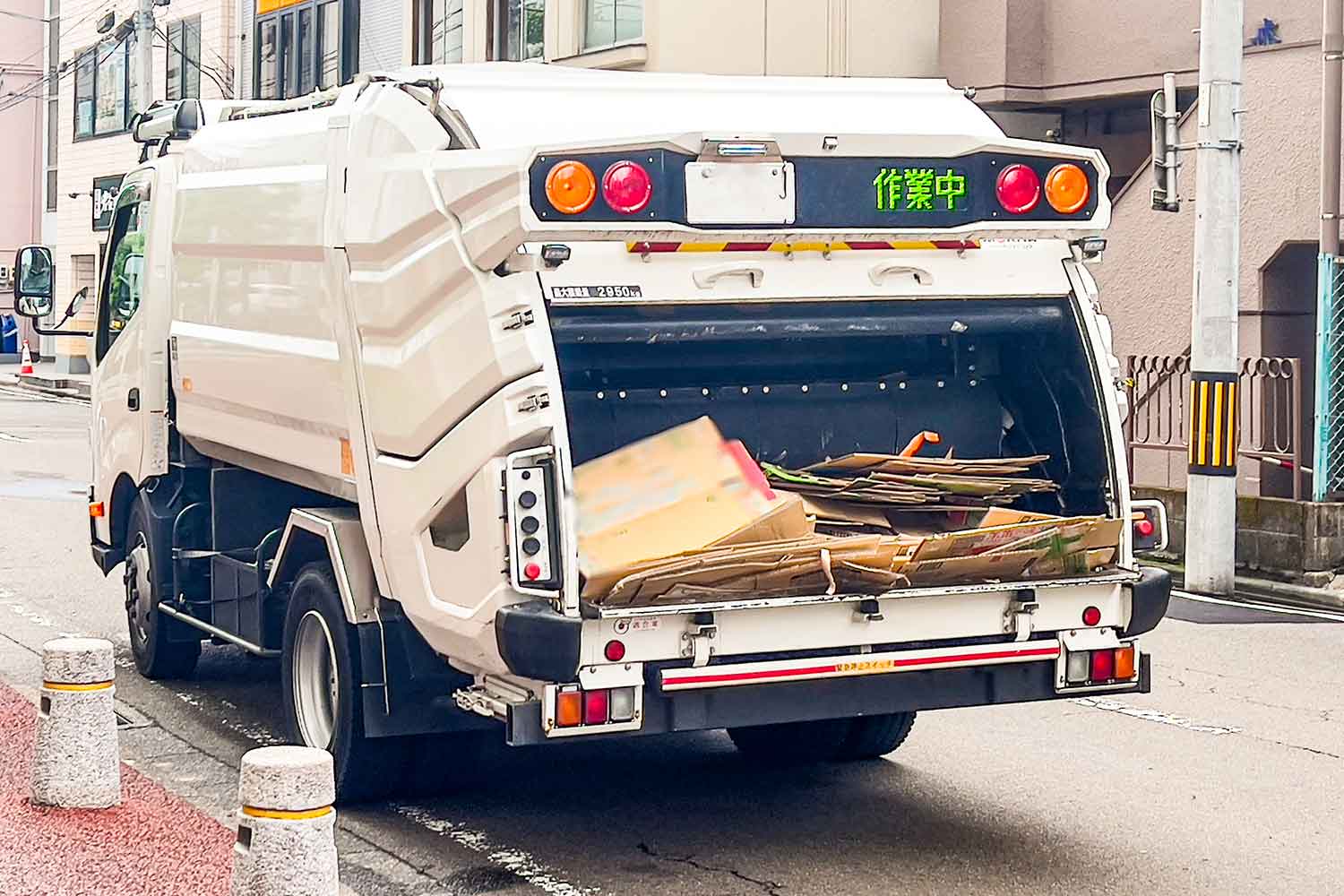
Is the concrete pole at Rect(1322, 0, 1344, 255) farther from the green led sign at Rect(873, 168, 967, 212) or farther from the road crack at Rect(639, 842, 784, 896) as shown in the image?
the road crack at Rect(639, 842, 784, 896)

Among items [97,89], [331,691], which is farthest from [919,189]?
[97,89]

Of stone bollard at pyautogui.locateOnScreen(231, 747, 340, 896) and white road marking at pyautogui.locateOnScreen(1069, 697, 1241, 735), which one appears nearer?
stone bollard at pyautogui.locateOnScreen(231, 747, 340, 896)

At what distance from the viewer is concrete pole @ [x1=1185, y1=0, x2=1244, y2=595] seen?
13.7 meters

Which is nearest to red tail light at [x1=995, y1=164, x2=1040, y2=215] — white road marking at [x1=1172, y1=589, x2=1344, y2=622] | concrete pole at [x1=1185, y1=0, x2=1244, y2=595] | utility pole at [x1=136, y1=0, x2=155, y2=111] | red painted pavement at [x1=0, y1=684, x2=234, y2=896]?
red painted pavement at [x1=0, y1=684, x2=234, y2=896]

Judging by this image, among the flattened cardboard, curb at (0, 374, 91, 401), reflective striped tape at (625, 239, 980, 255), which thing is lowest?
the flattened cardboard

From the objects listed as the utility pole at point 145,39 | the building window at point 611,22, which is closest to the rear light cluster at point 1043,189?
the building window at point 611,22

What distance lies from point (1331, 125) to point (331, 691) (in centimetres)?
1077

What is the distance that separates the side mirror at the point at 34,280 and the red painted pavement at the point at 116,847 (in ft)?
13.9

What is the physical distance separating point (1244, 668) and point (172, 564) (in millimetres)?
5741

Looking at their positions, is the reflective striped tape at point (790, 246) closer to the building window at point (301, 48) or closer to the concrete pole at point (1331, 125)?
the concrete pole at point (1331, 125)

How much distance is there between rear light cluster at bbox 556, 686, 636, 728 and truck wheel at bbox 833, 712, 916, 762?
2297 millimetres

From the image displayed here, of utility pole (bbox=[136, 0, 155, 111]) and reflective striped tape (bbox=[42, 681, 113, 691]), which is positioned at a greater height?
utility pole (bbox=[136, 0, 155, 111])

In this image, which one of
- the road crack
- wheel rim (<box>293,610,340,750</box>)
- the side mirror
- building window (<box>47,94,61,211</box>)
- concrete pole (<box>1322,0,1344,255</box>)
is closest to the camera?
the road crack

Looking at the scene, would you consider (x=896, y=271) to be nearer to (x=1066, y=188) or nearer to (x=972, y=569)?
(x=1066, y=188)
